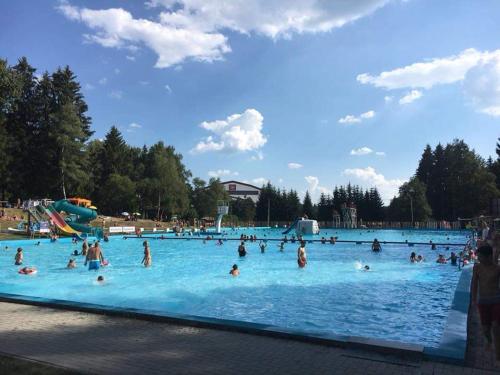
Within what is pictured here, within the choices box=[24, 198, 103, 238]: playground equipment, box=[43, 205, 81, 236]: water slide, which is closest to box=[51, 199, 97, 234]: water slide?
box=[24, 198, 103, 238]: playground equipment

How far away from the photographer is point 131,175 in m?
75.2

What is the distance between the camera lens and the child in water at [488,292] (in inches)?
215

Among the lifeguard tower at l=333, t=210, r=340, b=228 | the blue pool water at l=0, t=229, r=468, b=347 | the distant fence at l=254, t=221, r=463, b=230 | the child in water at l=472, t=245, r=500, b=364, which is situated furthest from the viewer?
the lifeguard tower at l=333, t=210, r=340, b=228

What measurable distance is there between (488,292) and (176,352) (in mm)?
4159

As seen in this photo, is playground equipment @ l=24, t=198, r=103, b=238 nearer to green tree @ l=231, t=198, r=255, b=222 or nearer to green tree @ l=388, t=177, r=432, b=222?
green tree @ l=388, t=177, r=432, b=222

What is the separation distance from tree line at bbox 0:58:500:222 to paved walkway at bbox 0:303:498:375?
3846 centimetres

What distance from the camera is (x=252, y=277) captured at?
18.6m

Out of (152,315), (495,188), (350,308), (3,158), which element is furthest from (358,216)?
(152,315)

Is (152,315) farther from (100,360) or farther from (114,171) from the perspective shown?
(114,171)

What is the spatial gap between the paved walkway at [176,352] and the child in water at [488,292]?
1.36ft

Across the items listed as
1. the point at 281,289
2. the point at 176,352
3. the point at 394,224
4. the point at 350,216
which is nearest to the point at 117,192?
the point at 350,216

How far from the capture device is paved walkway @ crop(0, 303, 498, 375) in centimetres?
504

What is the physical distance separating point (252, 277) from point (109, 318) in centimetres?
1137

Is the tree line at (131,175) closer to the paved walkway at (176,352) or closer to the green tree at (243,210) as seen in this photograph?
the green tree at (243,210)
